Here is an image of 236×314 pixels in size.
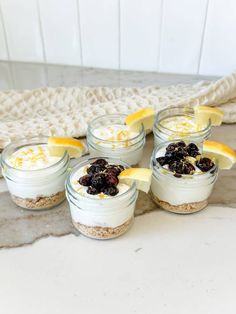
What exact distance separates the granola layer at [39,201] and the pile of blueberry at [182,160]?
0.22 meters

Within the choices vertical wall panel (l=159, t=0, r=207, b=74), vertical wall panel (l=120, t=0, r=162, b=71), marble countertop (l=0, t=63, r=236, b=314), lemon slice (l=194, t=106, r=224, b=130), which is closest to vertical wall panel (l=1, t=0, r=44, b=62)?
vertical wall panel (l=120, t=0, r=162, b=71)

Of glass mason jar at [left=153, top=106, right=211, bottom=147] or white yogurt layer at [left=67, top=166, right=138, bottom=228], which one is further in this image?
glass mason jar at [left=153, top=106, right=211, bottom=147]

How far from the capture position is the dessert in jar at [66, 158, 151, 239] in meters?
0.71

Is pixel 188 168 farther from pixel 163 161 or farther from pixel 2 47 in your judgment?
pixel 2 47

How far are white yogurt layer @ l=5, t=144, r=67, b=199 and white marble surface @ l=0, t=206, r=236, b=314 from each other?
101 mm

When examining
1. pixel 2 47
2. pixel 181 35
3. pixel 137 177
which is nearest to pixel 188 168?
pixel 137 177

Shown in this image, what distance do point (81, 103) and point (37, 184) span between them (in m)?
0.40

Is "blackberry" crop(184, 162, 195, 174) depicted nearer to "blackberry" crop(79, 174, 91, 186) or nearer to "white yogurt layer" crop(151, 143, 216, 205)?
"white yogurt layer" crop(151, 143, 216, 205)

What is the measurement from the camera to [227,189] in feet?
2.90

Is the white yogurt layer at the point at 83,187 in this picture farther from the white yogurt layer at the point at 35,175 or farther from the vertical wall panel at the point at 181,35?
the vertical wall panel at the point at 181,35

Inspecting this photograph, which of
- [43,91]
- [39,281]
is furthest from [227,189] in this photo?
[43,91]

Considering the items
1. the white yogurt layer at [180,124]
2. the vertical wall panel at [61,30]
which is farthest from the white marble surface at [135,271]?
the vertical wall panel at [61,30]

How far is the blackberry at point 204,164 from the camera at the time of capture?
30.4 inches

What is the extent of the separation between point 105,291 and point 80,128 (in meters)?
0.44
